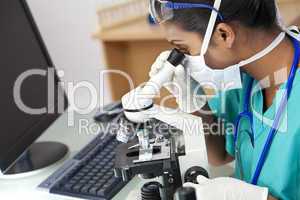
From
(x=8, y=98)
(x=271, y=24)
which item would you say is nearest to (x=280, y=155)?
(x=271, y=24)

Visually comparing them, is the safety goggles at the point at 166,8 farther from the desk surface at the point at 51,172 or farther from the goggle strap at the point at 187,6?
the desk surface at the point at 51,172

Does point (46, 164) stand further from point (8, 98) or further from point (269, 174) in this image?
point (269, 174)

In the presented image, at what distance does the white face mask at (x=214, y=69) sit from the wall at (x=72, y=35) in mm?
1364

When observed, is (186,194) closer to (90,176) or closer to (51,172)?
(90,176)

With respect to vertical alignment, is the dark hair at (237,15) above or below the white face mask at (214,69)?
above

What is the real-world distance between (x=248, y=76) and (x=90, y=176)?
0.51 m

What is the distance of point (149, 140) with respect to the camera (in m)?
1.09

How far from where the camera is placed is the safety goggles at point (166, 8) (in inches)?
41.8

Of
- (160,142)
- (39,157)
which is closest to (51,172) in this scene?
(39,157)

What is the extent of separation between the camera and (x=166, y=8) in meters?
1.09

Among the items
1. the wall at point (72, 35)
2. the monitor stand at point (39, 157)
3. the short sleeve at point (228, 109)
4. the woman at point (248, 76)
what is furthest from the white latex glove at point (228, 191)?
the wall at point (72, 35)

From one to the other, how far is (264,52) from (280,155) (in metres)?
0.27

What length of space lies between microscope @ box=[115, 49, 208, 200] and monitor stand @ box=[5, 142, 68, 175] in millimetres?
341

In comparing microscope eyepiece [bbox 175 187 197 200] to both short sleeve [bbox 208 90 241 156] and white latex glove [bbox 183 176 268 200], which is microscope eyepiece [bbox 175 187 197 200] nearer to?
white latex glove [bbox 183 176 268 200]
